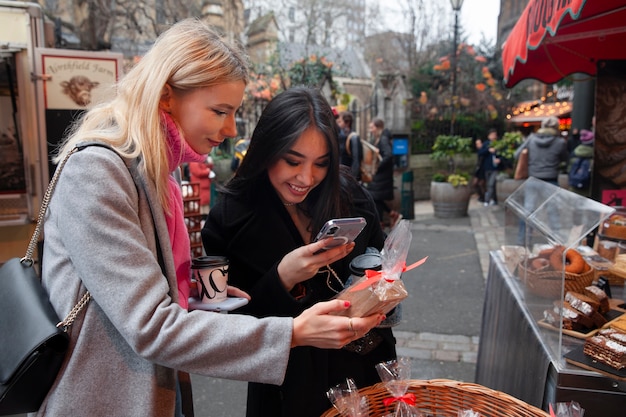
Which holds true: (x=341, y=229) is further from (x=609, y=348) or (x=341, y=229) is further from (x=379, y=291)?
(x=609, y=348)

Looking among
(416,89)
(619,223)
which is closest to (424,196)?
(416,89)

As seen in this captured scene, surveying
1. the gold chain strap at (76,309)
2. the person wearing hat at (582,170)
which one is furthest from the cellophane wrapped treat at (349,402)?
the person wearing hat at (582,170)

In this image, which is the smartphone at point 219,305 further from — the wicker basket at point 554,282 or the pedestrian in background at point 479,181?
the pedestrian in background at point 479,181

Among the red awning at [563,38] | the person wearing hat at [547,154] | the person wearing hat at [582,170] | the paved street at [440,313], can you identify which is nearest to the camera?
the red awning at [563,38]

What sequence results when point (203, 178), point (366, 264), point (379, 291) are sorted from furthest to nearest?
point (203, 178), point (366, 264), point (379, 291)

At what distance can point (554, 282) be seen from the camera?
221cm

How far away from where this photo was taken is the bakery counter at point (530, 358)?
1.85 meters

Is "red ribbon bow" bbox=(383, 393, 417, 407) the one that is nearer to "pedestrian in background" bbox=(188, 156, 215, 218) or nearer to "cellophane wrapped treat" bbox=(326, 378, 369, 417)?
"cellophane wrapped treat" bbox=(326, 378, 369, 417)

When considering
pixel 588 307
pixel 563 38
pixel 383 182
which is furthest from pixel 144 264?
pixel 383 182

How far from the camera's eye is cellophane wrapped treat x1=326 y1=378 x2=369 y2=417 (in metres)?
1.50

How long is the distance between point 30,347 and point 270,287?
2.60ft

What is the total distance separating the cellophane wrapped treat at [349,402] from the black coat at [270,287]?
0.77ft

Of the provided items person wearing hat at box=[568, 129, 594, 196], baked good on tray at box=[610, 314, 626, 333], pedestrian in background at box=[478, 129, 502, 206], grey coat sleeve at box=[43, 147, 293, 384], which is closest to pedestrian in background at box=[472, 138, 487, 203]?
pedestrian in background at box=[478, 129, 502, 206]

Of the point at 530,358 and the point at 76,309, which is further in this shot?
the point at 530,358
